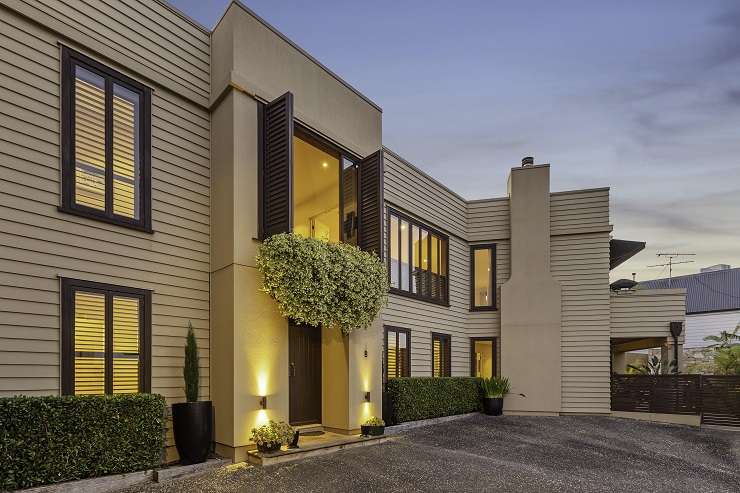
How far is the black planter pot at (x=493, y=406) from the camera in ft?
43.3

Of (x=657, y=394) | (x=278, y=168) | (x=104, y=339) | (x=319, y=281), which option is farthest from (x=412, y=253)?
(x=104, y=339)

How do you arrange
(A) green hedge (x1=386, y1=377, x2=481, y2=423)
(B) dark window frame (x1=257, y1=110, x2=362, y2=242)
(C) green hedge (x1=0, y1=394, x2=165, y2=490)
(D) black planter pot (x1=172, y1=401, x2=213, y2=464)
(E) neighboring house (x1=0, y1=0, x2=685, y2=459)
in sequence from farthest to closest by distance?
(A) green hedge (x1=386, y1=377, x2=481, y2=423)
(B) dark window frame (x1=257, y1=110, x2=362, y2=242)
(D) black planter pot (x1=172, y1=401, x2=213, y2=464)
(E) neighboring house (x1=0, y1=0, x2=685, y2=459)
(C) green hedge (x1=0, y1=394, x2=165, y2=490)

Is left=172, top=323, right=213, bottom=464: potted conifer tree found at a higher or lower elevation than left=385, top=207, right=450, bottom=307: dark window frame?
lower

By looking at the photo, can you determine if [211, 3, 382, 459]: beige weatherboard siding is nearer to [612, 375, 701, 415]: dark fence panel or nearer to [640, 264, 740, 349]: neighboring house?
[612, 375, 701, 415]: dark fence panel

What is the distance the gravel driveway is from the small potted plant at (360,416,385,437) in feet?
1.12

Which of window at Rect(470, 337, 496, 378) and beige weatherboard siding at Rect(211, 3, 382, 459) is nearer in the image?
beige weatherboard siding at Rect(211, 3, 382, 459)

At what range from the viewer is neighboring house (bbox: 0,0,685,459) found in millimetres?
5641

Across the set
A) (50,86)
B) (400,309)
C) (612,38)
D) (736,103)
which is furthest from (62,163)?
(736,103)

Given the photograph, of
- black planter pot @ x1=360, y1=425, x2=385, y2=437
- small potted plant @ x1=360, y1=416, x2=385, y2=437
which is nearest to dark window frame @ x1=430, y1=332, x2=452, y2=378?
small potted plant @ x1=360, y1=416, x2=385, y2=437

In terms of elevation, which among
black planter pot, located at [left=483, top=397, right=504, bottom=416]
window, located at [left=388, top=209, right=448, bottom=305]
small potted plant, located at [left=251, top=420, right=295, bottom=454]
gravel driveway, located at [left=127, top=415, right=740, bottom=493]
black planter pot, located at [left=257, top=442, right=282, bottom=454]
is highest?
window, located at [left=388, top=209, right=448, bottom=305]

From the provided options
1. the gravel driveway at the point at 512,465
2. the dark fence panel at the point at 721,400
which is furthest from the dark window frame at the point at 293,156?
the dark fence panel at the point at 721,400

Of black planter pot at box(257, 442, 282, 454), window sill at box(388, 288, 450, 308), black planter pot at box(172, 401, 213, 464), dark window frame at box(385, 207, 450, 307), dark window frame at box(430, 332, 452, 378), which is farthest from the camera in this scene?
dark window frame at box(430, 332, 452, 378)

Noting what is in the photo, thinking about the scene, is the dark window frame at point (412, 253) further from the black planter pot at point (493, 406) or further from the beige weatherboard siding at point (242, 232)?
the beige weatherboard siding at point (242, 232)

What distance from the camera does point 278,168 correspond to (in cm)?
752
